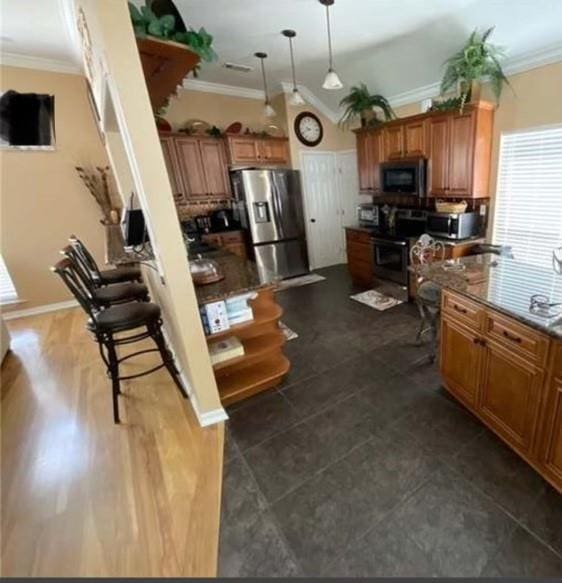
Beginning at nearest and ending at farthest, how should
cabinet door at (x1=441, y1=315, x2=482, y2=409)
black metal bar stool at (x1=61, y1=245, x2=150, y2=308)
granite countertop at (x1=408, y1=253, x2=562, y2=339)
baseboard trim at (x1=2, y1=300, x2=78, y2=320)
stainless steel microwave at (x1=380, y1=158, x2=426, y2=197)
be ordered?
granite countertop at (x1=408, y1=253, x2=562, y2=339), cabinet door at (x1=441, y1=315, x2=482, y2=409), black metal bar stool at (x1=61, y1=245, x2=150, y2=308), stainless steel microwave at (x1=380, y1=158, x2=426, y2=197), baseboard trim at (x1=2, y1=300, x2=78, y2=320)

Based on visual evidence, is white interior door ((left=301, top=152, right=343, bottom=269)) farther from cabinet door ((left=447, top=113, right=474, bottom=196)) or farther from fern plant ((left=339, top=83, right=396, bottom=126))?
cabinet door ((left=447, top=113, right=474, bottom=196))

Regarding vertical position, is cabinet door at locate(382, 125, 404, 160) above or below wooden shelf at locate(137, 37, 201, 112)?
below

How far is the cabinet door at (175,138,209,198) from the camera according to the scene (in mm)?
4297

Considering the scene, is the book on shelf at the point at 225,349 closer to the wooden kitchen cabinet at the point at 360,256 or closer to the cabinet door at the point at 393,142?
the wooden kitchen cabinet at the point at 360,256

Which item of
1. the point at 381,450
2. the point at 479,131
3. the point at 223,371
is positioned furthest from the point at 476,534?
the point at 479,131

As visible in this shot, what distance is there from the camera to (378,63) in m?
3.87

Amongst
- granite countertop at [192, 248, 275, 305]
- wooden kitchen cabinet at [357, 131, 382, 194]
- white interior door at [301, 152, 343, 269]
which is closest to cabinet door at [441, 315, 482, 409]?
granite countertop at [192, 248, 275, 305]

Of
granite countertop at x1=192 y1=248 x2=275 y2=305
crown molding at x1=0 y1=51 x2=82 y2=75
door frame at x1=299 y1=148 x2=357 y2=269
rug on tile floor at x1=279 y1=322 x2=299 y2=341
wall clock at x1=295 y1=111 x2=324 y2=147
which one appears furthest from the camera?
door frame at x1=299 y1=148 x2=357 y2=269

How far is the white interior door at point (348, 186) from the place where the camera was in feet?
18.4

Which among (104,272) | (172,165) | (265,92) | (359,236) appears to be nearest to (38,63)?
(172,165)

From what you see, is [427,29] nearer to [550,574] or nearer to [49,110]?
[550,574]

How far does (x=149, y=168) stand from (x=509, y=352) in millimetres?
2064

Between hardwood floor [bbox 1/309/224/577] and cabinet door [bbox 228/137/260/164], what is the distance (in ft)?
10.9

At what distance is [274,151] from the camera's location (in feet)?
16.2
